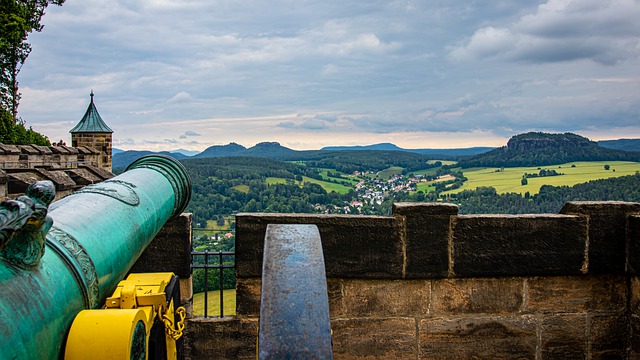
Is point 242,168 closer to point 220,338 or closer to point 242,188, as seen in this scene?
point 242,188

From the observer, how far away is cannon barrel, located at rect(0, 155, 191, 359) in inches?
52.4

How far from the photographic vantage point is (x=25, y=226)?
139 centimetres

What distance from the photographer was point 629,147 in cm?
4534

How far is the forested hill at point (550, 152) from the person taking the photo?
36.8m

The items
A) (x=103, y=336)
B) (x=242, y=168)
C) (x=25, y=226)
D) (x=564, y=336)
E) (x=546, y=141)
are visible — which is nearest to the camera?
(x=25, y=226)

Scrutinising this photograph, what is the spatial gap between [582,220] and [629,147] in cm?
4793

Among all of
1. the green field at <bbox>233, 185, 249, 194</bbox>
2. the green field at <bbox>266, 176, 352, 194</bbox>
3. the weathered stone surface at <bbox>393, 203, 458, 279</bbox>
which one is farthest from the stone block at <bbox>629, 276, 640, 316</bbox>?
the green field at <bbox>266, 176, 352, 194</bbox>

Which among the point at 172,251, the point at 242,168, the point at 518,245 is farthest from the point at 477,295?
the point at 242,168

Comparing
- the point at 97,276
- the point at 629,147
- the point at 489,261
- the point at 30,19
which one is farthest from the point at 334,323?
the point at 629,147

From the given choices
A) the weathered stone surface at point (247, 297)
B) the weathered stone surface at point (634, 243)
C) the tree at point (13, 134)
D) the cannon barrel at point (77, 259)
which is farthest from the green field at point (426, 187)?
the cannon barrel at point (77, 259)

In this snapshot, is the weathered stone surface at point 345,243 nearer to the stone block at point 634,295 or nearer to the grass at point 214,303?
the grass at point 214,303

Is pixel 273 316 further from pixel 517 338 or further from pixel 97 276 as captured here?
pixel 517 338

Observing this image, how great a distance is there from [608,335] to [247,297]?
271cm

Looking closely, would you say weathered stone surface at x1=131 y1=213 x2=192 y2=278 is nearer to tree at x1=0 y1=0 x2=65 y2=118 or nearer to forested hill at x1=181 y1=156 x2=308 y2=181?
tree at x1=0 y1=0 x2=65 y2=118
